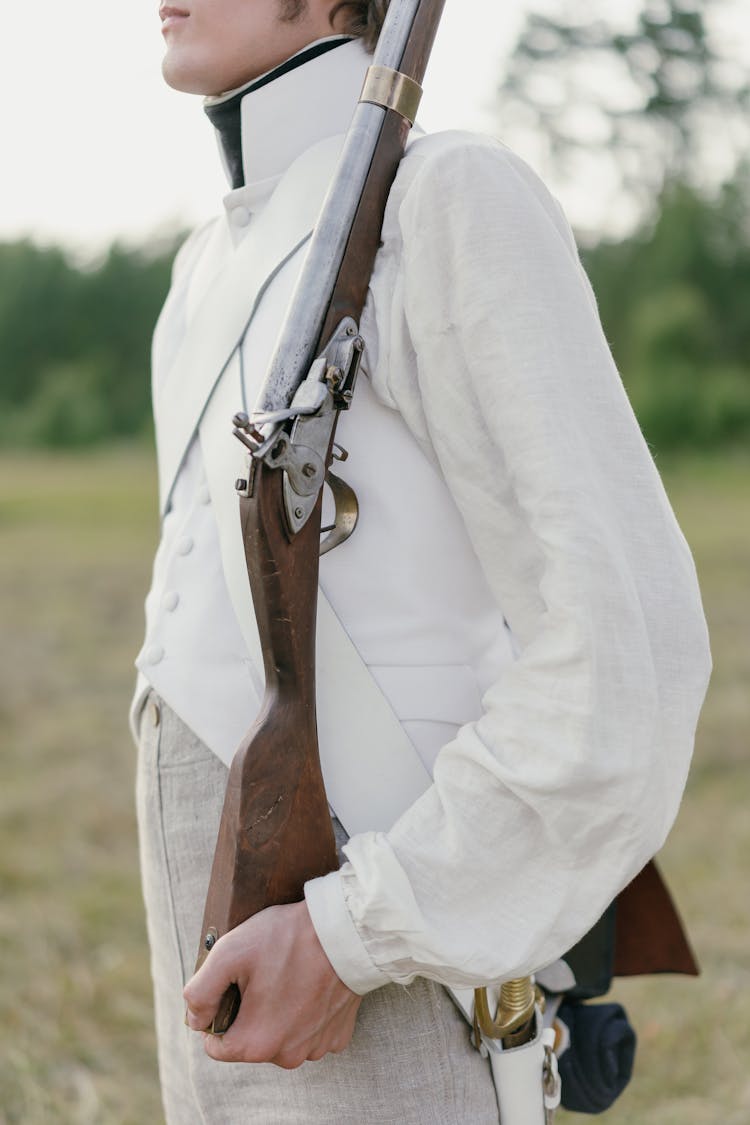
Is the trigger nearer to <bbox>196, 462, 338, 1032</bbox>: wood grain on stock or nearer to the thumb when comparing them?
<bbox>196, 462, 338, 1032</bbox>: wood grain on stock

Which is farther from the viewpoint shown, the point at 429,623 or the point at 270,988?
the point at 429,623

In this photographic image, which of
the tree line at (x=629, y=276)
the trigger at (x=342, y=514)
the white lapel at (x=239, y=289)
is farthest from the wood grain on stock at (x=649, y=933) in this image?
the tree line at (x=629, y=276)

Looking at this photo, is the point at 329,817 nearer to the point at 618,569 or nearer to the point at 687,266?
the point at 618,569

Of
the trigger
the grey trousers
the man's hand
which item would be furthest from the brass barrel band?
the man's hand

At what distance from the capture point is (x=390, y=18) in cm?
125

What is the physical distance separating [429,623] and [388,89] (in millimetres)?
500

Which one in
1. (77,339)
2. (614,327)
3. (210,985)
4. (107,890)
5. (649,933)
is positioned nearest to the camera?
(210,985)

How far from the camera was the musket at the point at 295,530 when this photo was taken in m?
1.14

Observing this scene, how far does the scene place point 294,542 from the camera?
46.0 inches

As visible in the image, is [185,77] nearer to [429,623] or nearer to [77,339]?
[429,623]

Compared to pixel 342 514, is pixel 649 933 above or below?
below

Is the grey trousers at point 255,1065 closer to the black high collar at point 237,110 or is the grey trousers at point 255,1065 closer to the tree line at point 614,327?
the black high collar at point 237,110

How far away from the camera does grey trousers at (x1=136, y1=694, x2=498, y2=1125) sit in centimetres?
124

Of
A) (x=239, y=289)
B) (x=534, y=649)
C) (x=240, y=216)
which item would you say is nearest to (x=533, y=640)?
(x=534, y=649)
